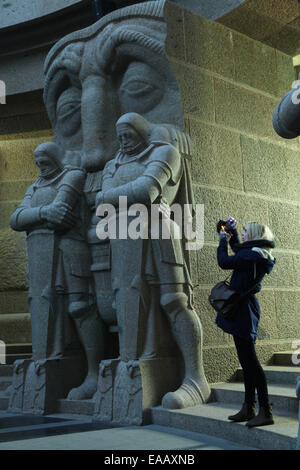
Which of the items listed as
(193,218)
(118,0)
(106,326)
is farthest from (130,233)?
(118,0)

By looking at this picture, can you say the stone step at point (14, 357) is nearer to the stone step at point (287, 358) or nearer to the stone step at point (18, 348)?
the stone step at point (18, 348)

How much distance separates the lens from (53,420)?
541 centimetres

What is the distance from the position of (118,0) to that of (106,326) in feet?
14.7

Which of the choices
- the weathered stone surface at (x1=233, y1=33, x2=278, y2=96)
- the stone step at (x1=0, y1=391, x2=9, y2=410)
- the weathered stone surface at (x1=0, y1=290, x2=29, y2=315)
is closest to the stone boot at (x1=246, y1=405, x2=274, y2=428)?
the stone step at (x1=0, y1=391, x2=9, y2=410)

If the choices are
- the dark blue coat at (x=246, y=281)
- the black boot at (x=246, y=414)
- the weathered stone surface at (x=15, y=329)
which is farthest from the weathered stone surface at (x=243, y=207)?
the weathered stone surface at (x=15, y=329)

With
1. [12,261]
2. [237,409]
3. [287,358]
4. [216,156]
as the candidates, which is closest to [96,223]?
[216,156]

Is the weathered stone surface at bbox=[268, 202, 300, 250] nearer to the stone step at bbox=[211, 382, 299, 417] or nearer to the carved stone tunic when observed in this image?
the carved stone tunic

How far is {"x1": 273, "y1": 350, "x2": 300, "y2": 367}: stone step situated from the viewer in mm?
5703

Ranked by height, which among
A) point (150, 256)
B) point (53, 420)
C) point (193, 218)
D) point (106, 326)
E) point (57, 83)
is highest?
point (57, 83)

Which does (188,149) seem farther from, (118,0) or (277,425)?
(118,0)

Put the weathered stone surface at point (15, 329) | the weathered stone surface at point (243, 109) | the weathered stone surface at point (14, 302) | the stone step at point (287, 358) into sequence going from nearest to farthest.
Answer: the stone step at point (287, 358), the weathered stone surface at point (243, 109), the weathered stone surface at point (15, 329), the weathered stone surface at point (14, 302)

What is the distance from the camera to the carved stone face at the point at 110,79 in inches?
234
